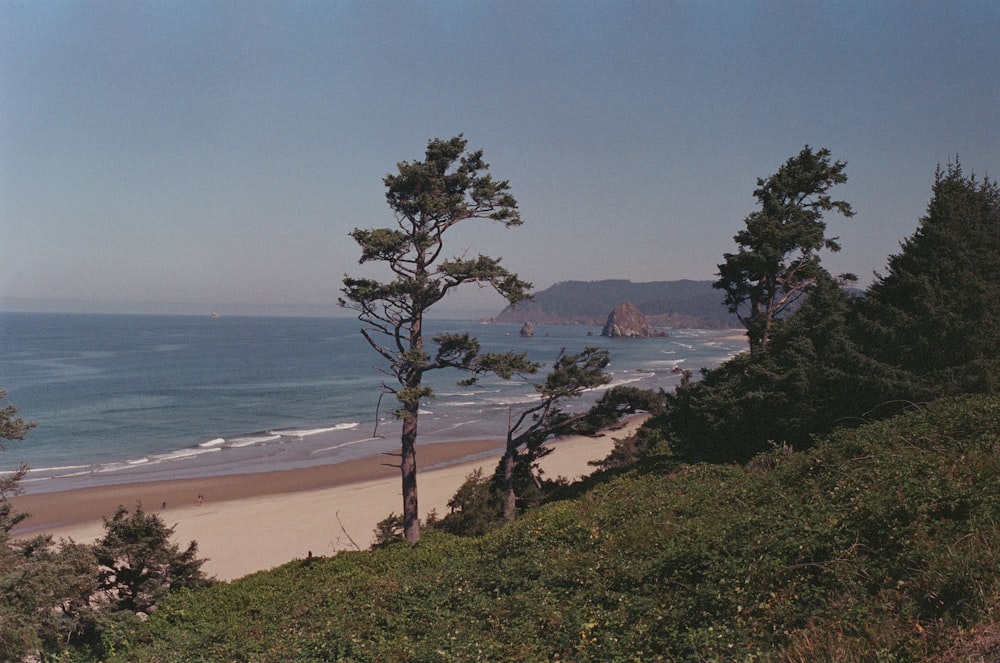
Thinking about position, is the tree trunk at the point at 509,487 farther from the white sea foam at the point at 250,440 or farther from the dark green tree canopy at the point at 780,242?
the white sea foam at the point at 250,440

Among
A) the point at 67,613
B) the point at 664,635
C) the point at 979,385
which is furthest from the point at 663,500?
the point at 67,613

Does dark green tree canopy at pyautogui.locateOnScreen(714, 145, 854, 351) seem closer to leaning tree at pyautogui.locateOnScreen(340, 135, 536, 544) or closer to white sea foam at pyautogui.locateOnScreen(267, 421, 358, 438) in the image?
leaning tree at pyautogui.locateOnScreen(340, 135, 536, 544)

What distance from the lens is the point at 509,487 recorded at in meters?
20.9

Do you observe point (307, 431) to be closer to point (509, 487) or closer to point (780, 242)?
point (509, 487)

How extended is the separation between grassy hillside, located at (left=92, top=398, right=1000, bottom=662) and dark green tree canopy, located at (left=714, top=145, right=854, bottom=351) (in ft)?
27.3

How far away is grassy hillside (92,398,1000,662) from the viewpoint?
5.18 metres

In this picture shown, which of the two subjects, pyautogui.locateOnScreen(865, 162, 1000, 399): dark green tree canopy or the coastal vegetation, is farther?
pyautogui.locateOnScreen(865, 162, 1000, 399): dark green tree canopy

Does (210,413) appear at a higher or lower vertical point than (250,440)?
higher

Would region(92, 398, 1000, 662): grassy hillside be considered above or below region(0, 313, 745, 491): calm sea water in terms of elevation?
above

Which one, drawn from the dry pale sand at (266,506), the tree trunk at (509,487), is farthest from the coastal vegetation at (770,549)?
the dry pale sand at (266,506)

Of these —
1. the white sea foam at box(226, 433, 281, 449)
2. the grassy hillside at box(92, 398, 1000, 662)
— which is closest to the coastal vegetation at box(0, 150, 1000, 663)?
the grassy hillside at box(92, 398, 1000, 662)

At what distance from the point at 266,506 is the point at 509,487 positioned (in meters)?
14.8

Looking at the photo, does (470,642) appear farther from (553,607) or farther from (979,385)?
(979,385)

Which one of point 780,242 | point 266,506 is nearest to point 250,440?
point 266,506
